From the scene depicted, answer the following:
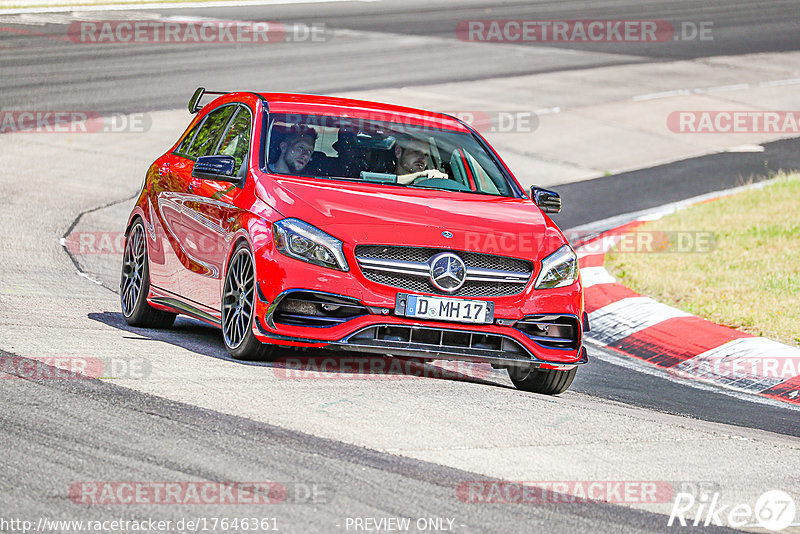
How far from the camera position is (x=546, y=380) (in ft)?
26.3

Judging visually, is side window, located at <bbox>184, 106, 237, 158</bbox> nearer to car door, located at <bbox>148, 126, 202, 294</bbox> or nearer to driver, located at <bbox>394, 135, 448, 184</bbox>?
car door, located at <bbox>148, 126, 202, 294</bbox>

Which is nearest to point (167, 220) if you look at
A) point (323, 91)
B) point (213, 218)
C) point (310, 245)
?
point (213, 218)

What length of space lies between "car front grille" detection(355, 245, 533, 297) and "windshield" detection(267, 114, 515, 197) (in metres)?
0.99

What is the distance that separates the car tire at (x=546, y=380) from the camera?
26.1ft

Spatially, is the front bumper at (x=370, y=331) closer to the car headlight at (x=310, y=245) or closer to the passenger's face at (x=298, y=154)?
the car headlight at (x=310, y=245)

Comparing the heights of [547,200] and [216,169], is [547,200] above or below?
below

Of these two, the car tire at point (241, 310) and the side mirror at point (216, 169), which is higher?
the side mirror at point (216, 169)

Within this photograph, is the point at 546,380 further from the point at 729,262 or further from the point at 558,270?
the point at 729,262

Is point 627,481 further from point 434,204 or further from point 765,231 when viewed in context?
point 765,231

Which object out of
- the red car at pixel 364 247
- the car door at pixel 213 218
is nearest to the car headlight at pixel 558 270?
the red car at pixel 364 247

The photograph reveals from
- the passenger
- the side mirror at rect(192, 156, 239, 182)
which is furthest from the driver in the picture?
the side mirror at rect(192, 156, 239, 182)

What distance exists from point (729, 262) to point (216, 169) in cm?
617

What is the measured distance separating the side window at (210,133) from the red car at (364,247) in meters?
0.07

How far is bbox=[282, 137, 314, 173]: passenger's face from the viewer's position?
8.25 m
